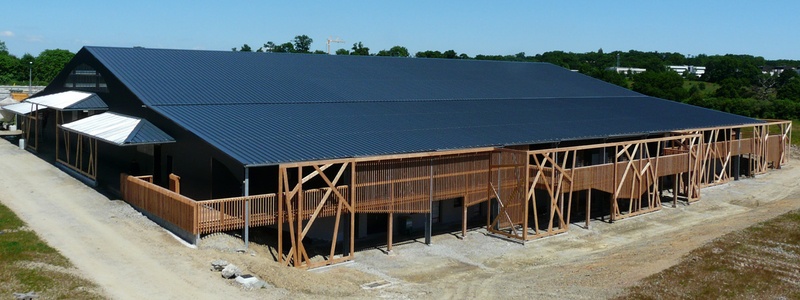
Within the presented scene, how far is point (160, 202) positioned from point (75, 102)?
514 inches

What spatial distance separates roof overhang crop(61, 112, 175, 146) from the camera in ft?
91.2

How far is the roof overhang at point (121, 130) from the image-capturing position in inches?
1094

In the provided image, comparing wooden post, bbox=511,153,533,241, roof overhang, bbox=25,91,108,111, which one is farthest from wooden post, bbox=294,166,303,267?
roof overhang, bbox=25,91,108,111

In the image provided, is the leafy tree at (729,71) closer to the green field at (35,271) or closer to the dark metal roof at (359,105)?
the dark metal roof at (359,105)

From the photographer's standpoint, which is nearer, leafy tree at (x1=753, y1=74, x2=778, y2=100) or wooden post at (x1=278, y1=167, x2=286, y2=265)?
wooden post at (x1=278, y1=167, x2=286, y2=265)

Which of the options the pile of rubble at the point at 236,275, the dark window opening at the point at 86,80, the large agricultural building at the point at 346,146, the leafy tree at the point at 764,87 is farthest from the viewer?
the leafy tree at the point at 764,87

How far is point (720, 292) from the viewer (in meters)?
20.9

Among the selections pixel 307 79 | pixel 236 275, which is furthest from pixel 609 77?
pixel 236 275

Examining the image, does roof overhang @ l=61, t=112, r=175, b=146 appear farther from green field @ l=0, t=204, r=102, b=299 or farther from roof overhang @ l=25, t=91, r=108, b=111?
green field @ l=0, t=204, r=102, b=299

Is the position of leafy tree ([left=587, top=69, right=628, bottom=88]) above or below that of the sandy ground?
above

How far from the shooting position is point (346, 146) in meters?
26.8

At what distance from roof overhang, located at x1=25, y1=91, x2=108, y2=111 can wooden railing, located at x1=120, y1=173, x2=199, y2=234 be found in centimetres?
753

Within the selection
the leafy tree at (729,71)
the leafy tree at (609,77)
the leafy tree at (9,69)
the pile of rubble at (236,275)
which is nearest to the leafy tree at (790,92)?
the leafy tree at (609,77)

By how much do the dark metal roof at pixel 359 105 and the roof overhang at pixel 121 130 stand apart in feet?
3.07
